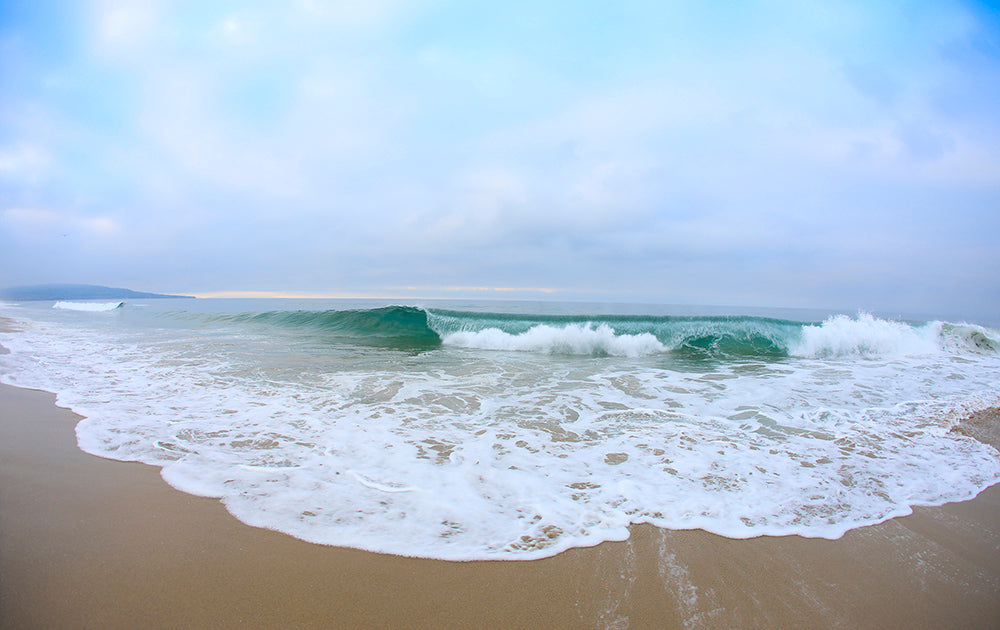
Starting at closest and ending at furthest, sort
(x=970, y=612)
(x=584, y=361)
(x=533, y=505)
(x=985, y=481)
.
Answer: (x=970, y=612)
(x=533, y=505)
(x=985, y=481)
(x=584, y=361)

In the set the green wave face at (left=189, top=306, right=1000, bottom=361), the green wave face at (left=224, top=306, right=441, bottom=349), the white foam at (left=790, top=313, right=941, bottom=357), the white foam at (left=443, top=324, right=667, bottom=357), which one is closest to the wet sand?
the green wave face at (left=189, top=306, right=1000, bottom=361)

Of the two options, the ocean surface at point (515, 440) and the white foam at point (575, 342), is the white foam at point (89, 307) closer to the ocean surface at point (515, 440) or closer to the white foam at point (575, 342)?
the ocean surface at point (515, 440)

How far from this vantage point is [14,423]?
4.11 m

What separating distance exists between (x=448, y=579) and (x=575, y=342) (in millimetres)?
11689

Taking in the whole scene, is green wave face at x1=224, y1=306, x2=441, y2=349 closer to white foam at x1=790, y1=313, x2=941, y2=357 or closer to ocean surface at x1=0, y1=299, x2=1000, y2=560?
ocean surface at x1=0, y1=299, x2=1000, y2=560

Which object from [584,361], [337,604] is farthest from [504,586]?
[584,361]

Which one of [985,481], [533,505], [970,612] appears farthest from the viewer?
[985,481]

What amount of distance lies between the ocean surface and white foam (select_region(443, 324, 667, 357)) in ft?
9.86

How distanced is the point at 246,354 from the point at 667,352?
1182 centimetres

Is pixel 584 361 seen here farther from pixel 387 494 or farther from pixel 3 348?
pixel 3 348

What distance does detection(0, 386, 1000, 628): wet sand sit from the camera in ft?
5.83

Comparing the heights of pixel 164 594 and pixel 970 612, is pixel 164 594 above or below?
above

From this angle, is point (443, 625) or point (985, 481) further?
point (985, 481)

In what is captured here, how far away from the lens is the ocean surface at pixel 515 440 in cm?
268
